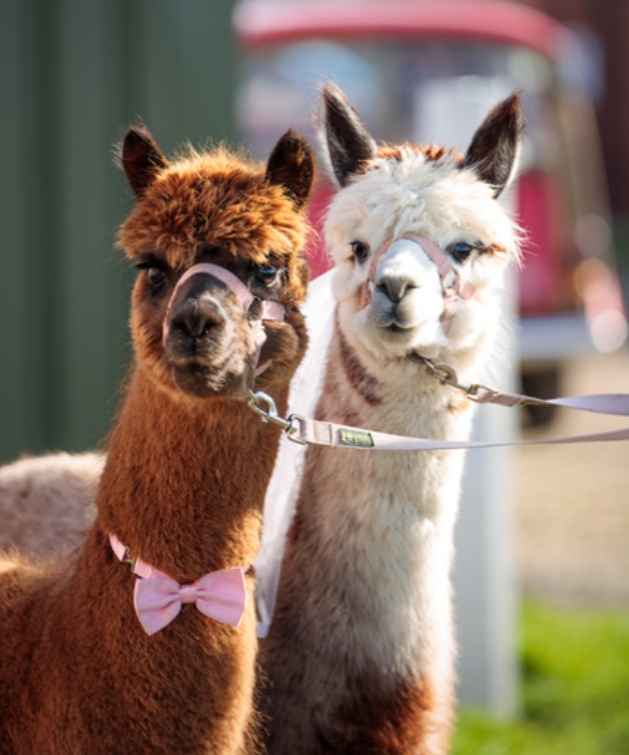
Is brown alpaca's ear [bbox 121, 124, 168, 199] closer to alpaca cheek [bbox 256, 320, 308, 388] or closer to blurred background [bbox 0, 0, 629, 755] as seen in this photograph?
alpaca cheek [bbox 256, 320, 308, 388]

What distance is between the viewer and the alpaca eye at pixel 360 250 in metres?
2.69

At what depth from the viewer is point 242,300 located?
2.09 metres

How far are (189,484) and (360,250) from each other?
2.73 ft

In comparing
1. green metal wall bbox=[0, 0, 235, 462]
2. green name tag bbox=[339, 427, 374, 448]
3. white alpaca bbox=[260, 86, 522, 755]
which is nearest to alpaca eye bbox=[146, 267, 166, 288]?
green name tag bbox=[339, 427, 374, 448]

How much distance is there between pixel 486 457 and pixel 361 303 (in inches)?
85.3

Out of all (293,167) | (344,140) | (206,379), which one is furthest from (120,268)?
(206,379)

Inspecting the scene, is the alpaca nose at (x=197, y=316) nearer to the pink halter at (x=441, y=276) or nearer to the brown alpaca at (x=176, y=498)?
the brown alpaca at (x=176, y=498)

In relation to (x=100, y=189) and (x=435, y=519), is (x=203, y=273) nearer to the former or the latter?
(x=435, y=519)

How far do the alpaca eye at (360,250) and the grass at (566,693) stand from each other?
2.40m

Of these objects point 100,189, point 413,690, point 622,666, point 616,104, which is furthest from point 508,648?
point 616,104

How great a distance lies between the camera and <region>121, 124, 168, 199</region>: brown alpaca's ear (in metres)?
2.18

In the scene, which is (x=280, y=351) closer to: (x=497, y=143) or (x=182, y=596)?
(x=182, y=596)

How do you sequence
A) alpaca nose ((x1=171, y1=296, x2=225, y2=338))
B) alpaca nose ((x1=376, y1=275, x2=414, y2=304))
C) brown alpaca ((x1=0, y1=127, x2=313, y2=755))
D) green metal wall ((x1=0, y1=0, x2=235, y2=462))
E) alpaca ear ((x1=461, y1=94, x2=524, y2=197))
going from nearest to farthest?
alpaca nose ((x1=171, y1=296, x2=225, y2=338)) < brown alpaca ((x1=0, y1=127, x2=313, y2=755)) < alpaca nose ((x1=376, y1=275, x2=414, y2=304)) < alpaca ear ((x1=461, y1=94, x2=524, y2=197)) < green metal wall ((x1=0, y1=0, x2=235, y2=462))

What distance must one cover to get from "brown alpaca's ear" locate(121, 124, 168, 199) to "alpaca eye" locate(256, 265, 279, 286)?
0.96 ft
